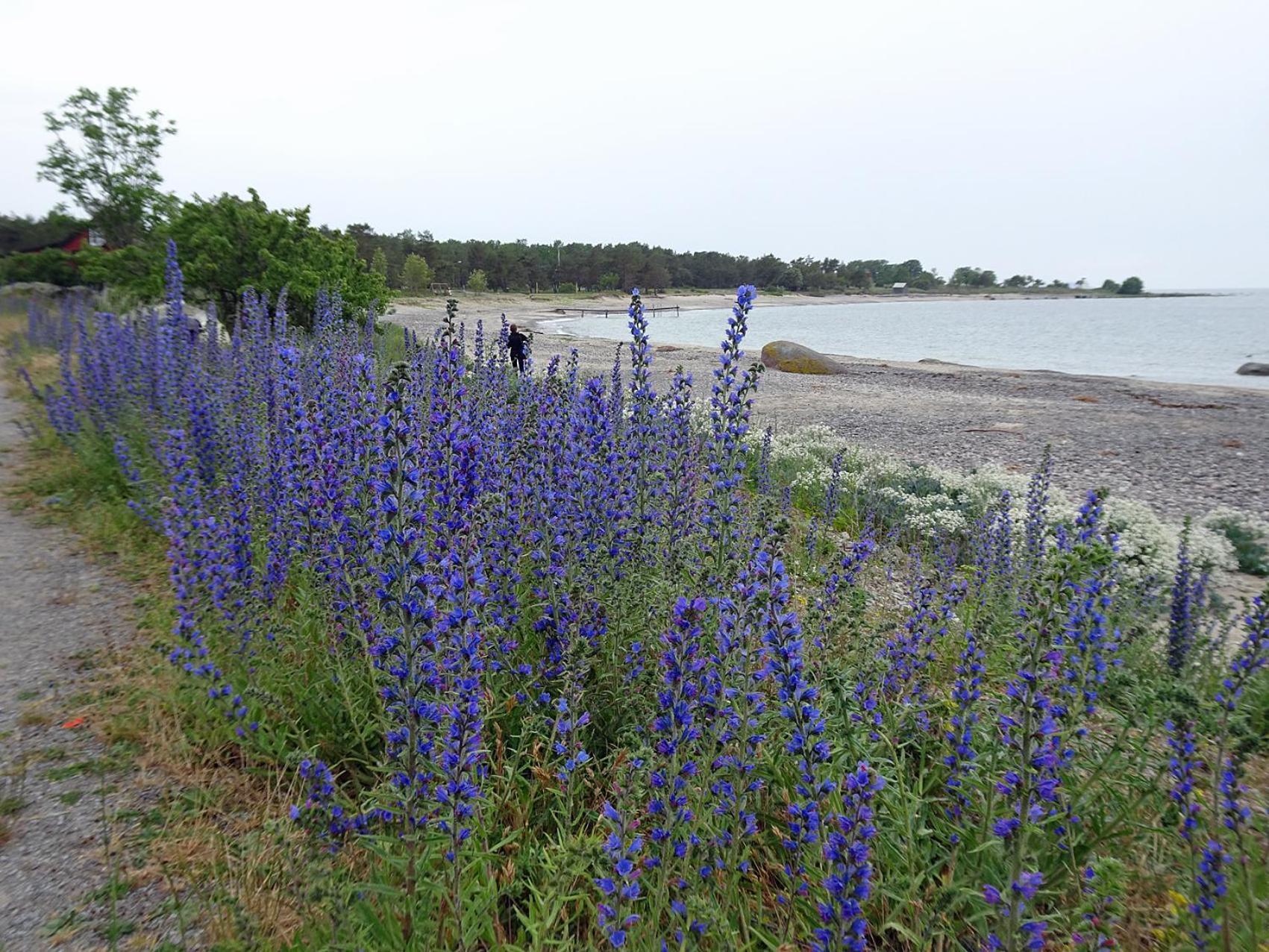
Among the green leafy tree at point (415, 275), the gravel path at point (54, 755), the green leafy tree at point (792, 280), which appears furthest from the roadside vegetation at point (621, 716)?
the green leafy tree at point (792, 280)

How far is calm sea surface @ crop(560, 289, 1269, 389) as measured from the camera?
137ft

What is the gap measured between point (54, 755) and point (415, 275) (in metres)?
82.7

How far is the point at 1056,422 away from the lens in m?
19.0

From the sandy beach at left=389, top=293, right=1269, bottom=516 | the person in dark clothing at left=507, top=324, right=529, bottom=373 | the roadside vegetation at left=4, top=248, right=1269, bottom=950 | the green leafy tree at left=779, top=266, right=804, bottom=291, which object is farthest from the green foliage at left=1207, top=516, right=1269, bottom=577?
the green leafy tree at left=779, top=266, right=804, bottom=291

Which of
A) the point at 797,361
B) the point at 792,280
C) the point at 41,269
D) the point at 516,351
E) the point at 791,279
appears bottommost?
the point at 797,361

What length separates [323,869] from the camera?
7.08 ft

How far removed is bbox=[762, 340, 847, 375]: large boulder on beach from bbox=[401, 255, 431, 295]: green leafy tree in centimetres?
5839

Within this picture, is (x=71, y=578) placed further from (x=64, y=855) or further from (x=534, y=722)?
(x=534, y=722)

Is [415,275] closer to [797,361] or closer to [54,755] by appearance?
[797,361]

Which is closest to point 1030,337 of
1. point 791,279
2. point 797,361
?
point 797,361

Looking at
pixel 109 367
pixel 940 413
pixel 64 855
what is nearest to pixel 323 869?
pixel 64 855

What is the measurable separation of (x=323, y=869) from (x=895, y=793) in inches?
83.8

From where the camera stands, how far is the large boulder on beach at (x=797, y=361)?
30.9 m

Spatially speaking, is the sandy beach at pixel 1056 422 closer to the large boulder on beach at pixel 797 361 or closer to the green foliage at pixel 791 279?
the large boulder on beach at pixel 797 361
